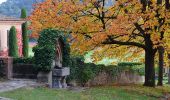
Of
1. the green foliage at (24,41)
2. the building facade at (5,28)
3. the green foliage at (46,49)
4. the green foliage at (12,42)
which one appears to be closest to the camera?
the green foliage at (46,49)

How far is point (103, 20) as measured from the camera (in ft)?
82.3

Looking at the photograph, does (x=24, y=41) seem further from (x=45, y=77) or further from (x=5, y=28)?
(x=45, y=77)

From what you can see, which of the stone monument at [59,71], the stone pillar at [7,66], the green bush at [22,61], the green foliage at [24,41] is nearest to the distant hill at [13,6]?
the green foliage at [24,41]

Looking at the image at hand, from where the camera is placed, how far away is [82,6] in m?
24.4

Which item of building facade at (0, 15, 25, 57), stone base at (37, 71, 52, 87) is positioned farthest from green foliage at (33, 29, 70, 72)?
building facade at (0, 15, 25, 57)

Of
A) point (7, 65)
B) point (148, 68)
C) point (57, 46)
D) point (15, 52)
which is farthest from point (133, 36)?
point (15, 52)

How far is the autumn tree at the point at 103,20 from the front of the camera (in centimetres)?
2394

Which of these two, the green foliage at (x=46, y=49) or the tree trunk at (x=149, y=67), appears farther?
the tree trunk at (x=149, y=67)

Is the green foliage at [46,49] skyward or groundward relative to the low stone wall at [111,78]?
skyward

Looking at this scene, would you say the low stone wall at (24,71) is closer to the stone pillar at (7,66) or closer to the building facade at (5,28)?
the stone pillar at (7,66)

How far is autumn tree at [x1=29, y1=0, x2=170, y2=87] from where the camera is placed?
2394 cm

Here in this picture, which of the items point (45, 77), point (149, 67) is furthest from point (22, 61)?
point (149, 67)

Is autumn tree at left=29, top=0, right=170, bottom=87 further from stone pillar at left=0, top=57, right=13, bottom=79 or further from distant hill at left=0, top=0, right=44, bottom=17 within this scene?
distant hill at left=0, top=0, right=44, bottom=17

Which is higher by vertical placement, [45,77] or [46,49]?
[46,49]
